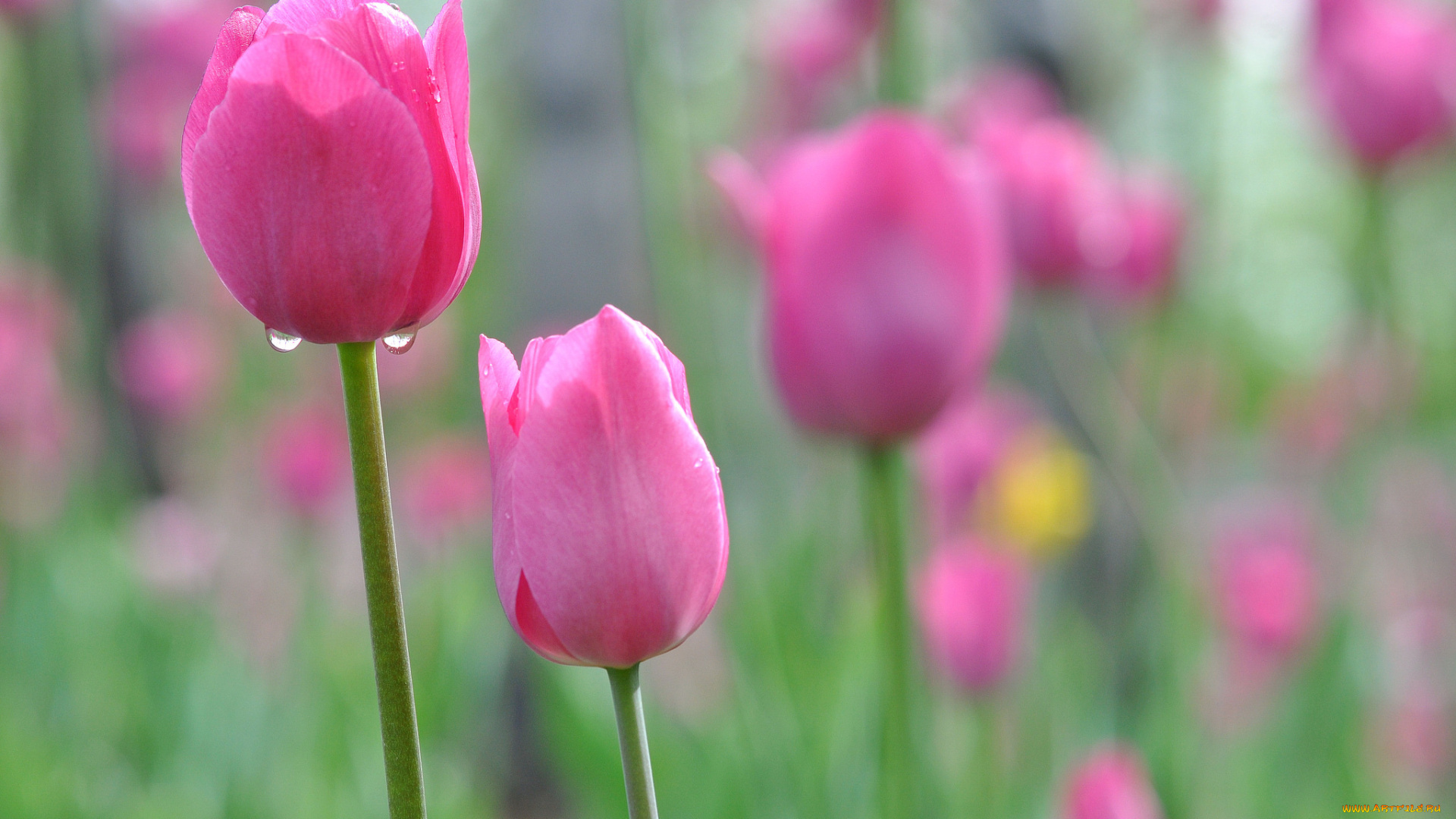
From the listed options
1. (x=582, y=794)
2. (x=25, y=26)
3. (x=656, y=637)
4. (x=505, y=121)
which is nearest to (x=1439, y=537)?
(x=582, y=794)

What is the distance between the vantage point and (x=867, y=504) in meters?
0.43

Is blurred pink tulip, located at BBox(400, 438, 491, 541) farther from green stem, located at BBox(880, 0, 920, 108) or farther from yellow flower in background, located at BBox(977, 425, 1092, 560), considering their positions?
green stem, located at BBox(880, 0, 920, 108)

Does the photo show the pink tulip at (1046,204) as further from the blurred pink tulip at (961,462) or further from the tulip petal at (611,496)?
the tulip petal at (611,496)

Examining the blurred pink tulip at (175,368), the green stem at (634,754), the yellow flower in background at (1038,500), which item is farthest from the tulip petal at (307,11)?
A: the blurred pink tulip at (175,368)

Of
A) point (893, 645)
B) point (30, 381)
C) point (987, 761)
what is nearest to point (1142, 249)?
point (987, 761)

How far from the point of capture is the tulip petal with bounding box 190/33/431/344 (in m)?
0.19

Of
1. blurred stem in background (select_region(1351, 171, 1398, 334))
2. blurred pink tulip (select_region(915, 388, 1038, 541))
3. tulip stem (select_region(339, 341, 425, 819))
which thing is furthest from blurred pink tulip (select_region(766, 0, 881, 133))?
tulip stem (select_region(339, 341, 425, 819))

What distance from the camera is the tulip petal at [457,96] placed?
20cm

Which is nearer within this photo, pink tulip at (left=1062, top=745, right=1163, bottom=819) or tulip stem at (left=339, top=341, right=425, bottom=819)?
tulip stem at (left=339, top=341, right=425, bottom=819)

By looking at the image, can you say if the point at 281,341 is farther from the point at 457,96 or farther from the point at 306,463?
the point at 306,463

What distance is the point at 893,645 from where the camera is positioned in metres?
0.39

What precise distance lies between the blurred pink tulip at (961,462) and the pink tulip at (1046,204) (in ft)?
0.70

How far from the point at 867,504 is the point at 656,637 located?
0.24 metres

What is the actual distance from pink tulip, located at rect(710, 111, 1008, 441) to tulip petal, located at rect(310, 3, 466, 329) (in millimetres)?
260
